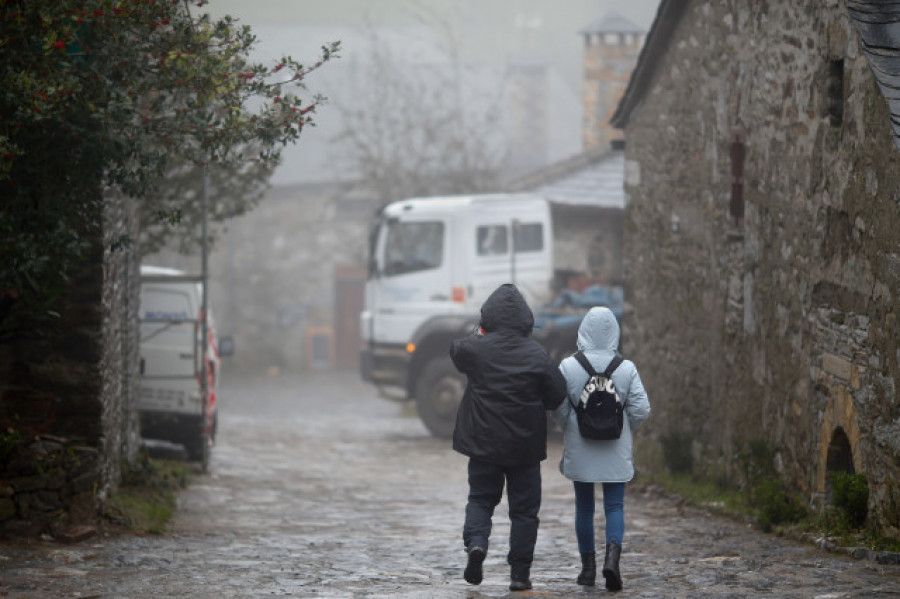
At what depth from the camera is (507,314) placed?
6.88 metres

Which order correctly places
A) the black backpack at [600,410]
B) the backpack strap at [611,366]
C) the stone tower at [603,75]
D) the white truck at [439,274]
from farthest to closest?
the stone tower at [603,75] → the white truck at [439,274] → the backpack strap at [611,366] → the black backpack at [600,410]

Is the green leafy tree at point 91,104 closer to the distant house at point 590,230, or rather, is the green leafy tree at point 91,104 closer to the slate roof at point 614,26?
the distant house at point 590,230

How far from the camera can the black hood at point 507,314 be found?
689 centimetres

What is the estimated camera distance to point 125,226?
10.2 metres

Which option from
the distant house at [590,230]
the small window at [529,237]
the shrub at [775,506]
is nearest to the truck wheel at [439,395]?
the small window at [529,237]

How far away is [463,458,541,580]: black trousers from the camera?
6688 mm

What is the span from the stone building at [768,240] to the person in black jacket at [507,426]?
1832mm

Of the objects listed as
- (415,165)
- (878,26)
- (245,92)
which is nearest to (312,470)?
(245,92)

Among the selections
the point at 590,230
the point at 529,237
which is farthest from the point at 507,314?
the point at 590,230

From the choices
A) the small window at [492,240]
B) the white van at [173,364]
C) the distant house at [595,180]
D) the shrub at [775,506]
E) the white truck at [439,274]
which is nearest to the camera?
the shrub at [775,506]

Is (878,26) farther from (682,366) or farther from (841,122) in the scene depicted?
(682,366)

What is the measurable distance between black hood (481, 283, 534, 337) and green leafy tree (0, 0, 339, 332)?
1794 mm

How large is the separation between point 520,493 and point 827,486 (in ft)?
7.08

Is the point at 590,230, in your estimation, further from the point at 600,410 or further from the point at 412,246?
the point at 600,410
